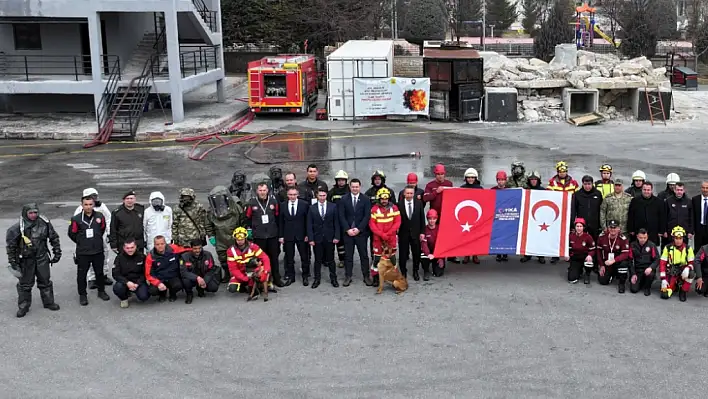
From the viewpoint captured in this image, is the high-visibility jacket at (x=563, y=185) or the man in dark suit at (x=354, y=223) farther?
the high-visibility jacket at (x=563, y=185)

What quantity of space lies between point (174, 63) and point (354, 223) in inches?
742

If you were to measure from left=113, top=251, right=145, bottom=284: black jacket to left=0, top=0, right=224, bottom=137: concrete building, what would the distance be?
16.9 m

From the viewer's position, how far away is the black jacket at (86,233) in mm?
11258

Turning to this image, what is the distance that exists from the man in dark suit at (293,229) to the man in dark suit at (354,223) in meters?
0.57

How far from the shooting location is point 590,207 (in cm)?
1242

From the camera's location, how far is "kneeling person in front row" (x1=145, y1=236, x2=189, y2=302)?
11102 mm

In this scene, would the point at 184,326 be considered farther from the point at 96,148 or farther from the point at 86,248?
the point at 96,148

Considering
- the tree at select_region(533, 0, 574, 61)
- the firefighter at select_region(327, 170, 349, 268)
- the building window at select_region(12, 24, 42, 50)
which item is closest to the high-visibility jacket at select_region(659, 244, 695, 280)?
the firefighter at select_region(327, 170, 349, 268)

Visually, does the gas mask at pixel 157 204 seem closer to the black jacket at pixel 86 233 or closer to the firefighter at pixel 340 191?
the black jacket at pixel 86 233

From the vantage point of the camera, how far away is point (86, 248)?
1127 centimetres

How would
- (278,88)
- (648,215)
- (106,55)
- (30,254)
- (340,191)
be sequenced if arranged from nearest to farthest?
(30,254)
(648,215)
(340,191)
(106,55)
(278,88)

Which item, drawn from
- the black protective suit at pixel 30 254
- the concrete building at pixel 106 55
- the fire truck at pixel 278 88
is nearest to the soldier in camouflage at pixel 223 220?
the black protective suit at pixel 30 254

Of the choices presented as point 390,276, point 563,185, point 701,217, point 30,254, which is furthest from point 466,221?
point 30,254

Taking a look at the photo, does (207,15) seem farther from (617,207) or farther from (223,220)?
(617,207)
